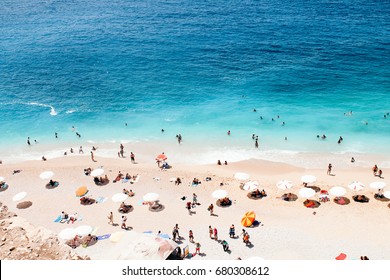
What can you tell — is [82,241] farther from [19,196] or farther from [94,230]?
[19,196]

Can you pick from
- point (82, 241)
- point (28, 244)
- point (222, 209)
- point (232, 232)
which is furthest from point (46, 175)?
point (232, 232)

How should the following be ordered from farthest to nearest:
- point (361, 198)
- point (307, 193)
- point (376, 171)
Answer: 1. point (376, 171)
2. point (361, 198)
3. point (307, 193)

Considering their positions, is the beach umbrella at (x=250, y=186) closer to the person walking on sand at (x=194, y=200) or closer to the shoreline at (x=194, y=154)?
the person walking on sand at (x=194, y=200)

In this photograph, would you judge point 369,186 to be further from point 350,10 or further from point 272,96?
point 350,10

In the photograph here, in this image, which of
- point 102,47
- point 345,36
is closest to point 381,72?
point 345,36

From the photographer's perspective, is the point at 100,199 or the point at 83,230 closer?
the point at 83,230

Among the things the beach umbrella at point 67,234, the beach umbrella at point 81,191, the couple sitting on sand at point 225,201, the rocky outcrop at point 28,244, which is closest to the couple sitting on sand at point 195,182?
the couple sitting on sand at point 225,201

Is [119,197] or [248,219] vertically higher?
[119,197]
